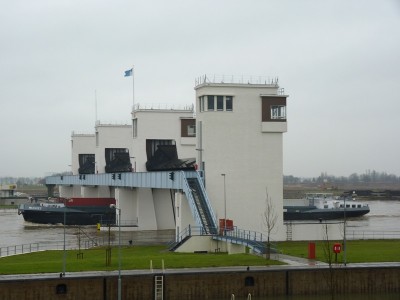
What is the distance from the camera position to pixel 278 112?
6431cm

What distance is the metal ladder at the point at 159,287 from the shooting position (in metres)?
38.5

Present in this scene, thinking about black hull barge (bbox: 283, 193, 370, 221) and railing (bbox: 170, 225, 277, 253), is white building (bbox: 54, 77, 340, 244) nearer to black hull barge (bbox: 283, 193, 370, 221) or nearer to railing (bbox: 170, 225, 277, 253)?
railing (bbox: 170, 225, 277, 253)

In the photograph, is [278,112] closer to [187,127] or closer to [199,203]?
[199,203]

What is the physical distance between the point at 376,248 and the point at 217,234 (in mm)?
11820

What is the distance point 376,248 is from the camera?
53.6m

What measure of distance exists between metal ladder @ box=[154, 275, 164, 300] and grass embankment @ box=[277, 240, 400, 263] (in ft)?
32.7

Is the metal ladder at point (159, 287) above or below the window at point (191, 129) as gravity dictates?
below

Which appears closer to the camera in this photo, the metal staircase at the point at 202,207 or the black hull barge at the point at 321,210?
the metal staircase at the point at 202,207

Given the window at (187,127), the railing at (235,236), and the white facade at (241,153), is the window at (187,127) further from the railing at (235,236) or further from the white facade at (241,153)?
the railing at (235,236)

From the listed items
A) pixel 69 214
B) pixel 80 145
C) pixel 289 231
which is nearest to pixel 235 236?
pixel 289 231

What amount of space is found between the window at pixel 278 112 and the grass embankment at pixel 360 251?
11007 millimetres

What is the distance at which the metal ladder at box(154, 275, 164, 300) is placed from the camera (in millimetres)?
38531

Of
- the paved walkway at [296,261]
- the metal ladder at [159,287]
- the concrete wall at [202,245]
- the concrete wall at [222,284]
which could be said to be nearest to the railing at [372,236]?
the concrete wall at [202,245]

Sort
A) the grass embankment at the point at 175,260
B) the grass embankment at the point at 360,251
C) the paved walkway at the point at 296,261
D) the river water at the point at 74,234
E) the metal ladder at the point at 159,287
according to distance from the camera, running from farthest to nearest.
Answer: the river water at the point at 74,234, the grass embankment at the point at 360,251, the paved walkway at the point at 296,261, the grass embankment at the point at 175,260, the metal ladder at the point at 159,287
